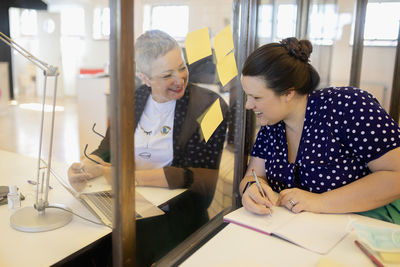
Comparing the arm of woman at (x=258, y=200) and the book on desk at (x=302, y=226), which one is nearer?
the book on desk at (x=302, y=226)

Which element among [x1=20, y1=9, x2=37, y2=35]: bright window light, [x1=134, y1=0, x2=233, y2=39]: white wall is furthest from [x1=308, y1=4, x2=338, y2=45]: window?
[x1=20, y1=9, x2=37, y2=35]: bright window light

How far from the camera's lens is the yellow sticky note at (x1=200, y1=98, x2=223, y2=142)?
139 centimetres

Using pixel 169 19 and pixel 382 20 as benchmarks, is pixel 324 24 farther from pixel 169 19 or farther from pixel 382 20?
pixel 169 19

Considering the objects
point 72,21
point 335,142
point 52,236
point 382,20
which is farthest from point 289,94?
point 72,21

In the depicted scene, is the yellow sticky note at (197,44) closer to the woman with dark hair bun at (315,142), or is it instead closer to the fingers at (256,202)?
the woman with dark hair bun at (315,142)

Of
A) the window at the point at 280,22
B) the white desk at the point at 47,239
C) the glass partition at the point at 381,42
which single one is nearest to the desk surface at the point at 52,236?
the white desk at the point at 47,239

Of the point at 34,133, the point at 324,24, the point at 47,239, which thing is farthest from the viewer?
the point at 34,133

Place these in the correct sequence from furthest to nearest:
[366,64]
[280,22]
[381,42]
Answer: [366,64], [381,42], [280,22]

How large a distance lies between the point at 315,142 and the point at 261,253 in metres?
0.51

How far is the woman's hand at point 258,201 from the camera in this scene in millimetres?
1084

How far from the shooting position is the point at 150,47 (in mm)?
1041

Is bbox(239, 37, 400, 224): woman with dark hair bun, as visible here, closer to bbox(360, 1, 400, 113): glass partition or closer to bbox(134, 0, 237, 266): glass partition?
bbox(134, 0, 237, 266): glass partition

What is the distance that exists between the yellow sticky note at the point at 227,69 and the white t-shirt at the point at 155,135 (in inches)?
10.1

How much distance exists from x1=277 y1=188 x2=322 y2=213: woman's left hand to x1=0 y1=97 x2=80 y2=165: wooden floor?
278 centimetres
